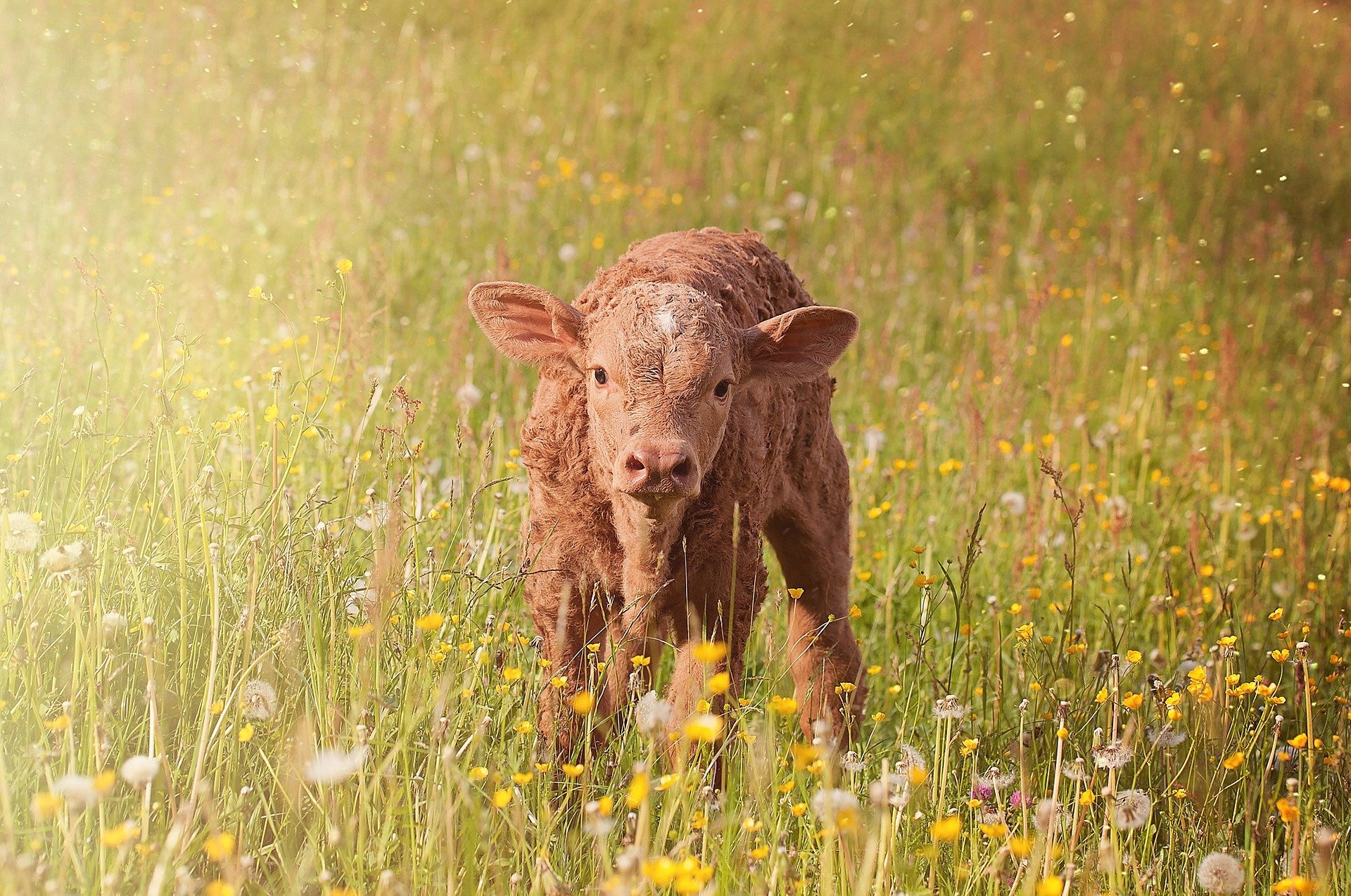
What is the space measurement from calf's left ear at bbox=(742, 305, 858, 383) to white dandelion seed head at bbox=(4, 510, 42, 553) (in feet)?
6.04

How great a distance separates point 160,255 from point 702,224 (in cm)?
330

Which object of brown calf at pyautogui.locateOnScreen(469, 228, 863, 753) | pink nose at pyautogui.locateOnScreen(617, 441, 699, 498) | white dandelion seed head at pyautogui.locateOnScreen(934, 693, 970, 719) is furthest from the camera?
brown calf at pyautogui.locateOnScreen(469, 228, 863, 753)

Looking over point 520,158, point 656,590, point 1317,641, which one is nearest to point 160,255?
point 520,158

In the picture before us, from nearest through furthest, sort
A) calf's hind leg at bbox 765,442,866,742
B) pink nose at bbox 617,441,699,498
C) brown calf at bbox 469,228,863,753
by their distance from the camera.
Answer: pink nose at bbox 617,441,699,498 < brown calf at bbox 469,228,863,753 < calf's hind leg at bbox 765,442,866,742

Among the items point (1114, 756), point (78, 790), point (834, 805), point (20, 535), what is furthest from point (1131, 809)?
point (20, 535)

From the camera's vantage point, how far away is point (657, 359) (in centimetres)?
310

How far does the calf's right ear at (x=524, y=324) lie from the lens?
11.2ft

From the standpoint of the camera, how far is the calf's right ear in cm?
341

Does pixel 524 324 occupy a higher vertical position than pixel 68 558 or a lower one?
higher

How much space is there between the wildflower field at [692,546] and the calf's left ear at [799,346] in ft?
2.10

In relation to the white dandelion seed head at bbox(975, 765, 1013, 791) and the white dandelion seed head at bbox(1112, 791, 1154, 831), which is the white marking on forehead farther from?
the white dandelion seed head at bbox(1112, 791, 1154, 831)

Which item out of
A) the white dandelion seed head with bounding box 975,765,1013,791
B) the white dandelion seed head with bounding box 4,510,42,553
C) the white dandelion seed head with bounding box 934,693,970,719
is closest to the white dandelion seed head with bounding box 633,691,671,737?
the white dandelion seed head with bounding box 934,693,970,719

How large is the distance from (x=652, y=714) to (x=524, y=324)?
1.32 metres

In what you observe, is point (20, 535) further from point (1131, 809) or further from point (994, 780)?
point (1131, 809)
